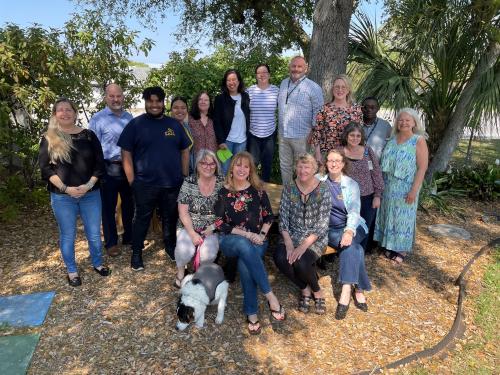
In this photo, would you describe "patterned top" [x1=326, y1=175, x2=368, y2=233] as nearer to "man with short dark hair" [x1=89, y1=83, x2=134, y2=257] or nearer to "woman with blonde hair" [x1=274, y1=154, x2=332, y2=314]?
"woman with blonde hair" [x1=274, y1=154, x2=332, y2=314]

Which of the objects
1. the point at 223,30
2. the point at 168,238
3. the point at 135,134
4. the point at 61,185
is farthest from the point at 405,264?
the point at 223,30

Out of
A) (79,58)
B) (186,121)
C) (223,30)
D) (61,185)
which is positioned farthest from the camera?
(223,30)

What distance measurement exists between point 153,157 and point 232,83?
1.45 metres

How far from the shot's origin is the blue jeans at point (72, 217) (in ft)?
11.7

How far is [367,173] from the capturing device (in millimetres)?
4152

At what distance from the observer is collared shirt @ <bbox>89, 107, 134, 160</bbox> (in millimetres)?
4016

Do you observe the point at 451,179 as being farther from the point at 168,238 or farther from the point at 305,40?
the point at 168,238

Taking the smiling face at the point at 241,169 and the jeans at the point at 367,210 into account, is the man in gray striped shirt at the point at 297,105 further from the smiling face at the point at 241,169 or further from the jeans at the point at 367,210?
the smiling face at the point at 241,169

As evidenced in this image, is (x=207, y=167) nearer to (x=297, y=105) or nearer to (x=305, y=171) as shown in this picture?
(x=305, y=171)

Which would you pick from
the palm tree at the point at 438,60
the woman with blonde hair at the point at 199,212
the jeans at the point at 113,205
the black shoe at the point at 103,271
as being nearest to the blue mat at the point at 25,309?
the black shoe at the point at 103,271

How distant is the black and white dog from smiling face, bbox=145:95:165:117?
1516mm

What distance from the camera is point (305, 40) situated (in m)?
8.85

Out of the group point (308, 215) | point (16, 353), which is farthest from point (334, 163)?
point (16, 353)

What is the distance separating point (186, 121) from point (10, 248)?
265 centimetres
